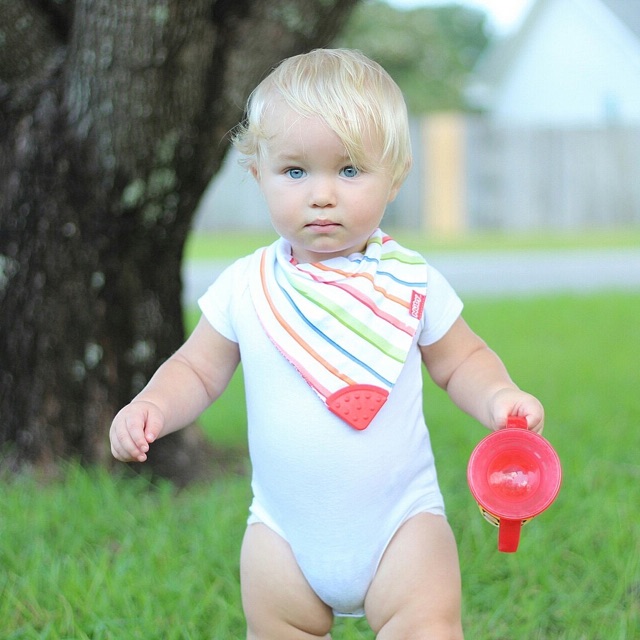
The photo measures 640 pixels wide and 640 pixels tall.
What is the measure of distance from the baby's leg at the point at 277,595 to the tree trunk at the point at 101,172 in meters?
1.48

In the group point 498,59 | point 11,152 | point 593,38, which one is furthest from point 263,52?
point 498,59

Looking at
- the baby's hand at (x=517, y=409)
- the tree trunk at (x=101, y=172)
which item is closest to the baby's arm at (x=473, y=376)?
the baby's hand at (x=517, y=409)

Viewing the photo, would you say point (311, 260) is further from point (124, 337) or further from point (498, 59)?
point (498, 59)

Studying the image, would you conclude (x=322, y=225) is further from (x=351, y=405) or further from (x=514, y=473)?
(x=514, y=473)

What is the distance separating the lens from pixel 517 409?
5.94 feet

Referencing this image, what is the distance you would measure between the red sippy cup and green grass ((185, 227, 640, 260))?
9.86 metres

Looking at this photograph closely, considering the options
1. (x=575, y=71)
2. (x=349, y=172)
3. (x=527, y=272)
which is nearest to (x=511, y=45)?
(x=575, y=71)

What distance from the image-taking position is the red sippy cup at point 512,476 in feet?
5.58

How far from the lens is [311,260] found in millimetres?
1990

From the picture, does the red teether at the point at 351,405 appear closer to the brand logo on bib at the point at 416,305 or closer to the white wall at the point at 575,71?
the brand logo on bib at the point at 416,305

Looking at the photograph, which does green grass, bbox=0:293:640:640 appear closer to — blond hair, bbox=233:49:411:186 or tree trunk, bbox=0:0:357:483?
tree trunk, bbox=0:0:357:483

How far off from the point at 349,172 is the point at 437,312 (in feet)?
1.10

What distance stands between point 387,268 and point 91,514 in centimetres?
153

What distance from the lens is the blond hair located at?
1822 millimetres
